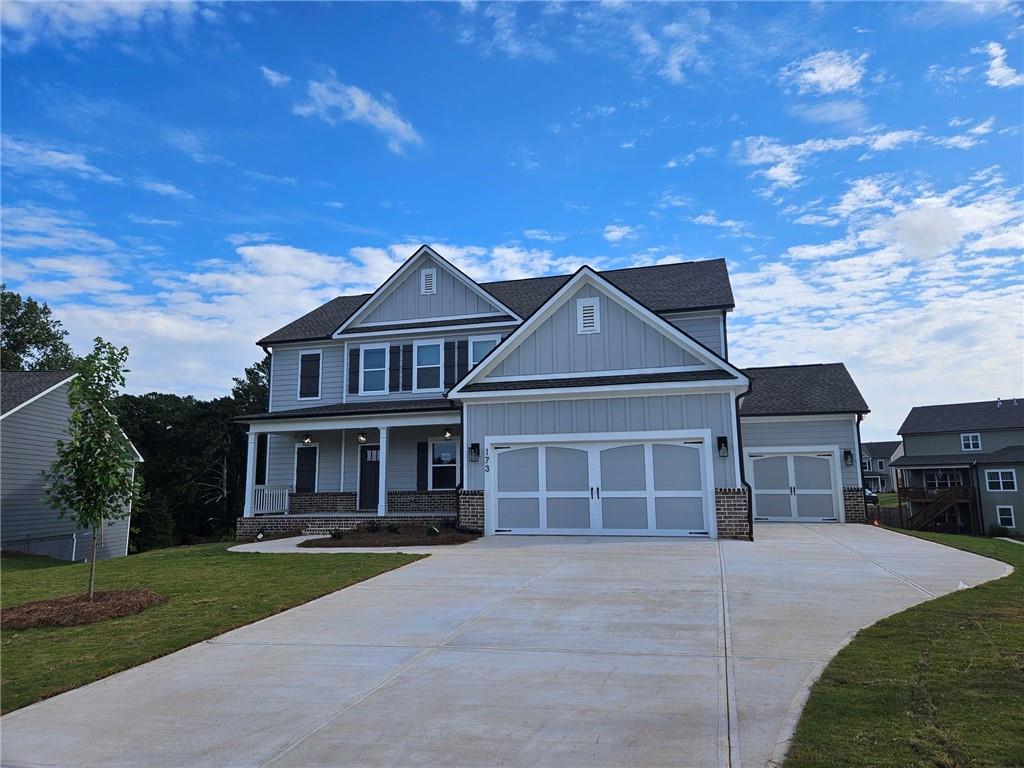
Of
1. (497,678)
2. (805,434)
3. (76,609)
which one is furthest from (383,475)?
(497,678)

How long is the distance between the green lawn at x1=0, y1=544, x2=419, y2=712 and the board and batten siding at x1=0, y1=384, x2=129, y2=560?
9979mm

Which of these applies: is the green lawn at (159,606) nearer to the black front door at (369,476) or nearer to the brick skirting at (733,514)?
Answer: the black front door at (369,476)

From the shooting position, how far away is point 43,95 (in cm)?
1116

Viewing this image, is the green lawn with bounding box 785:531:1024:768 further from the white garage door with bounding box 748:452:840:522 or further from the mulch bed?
the white garage door with bounding box 748:452:840:522

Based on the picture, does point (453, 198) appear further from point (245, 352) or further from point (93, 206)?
point (245, 352)

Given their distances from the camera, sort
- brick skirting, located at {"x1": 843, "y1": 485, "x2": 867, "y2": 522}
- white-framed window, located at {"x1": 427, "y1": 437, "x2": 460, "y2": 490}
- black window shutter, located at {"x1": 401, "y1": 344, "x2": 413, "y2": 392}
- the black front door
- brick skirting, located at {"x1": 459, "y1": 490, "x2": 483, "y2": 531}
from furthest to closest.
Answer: black window shutter, located at {"x1": 401, "y1": 344, "x2": 413, "y2": 392}, the black front door, white-framed window, located at {"x1": 427, "y1": 437, "x2": 460, "y2": 490}, brick skirting, located at {"x1": 843, "y1": 485, "x2": 867, "y2": 522}, brick skirting, located at {"x1": 459, "y1": 490, "x2": 483, "y2": 531}

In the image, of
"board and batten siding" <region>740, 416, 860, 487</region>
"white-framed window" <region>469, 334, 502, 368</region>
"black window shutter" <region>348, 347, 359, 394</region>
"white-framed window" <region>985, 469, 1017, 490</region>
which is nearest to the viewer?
"board and batten siding" <region>740, 416, 860, 487</region>

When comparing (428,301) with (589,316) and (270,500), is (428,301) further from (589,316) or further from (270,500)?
(270,500)

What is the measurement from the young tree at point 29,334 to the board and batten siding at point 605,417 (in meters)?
36.4

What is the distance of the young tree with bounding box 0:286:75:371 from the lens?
41072mm

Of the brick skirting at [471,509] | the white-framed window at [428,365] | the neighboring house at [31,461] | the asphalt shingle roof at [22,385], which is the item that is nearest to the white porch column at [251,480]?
the neighboring house at [31,461]

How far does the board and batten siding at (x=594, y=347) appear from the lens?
15539mm

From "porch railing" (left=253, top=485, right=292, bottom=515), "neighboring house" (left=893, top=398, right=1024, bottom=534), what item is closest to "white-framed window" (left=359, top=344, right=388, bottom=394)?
"porch railing" (left=253, top=485, right=292, bottom=515)

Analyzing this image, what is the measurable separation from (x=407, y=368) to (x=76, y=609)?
13878 millimetres
